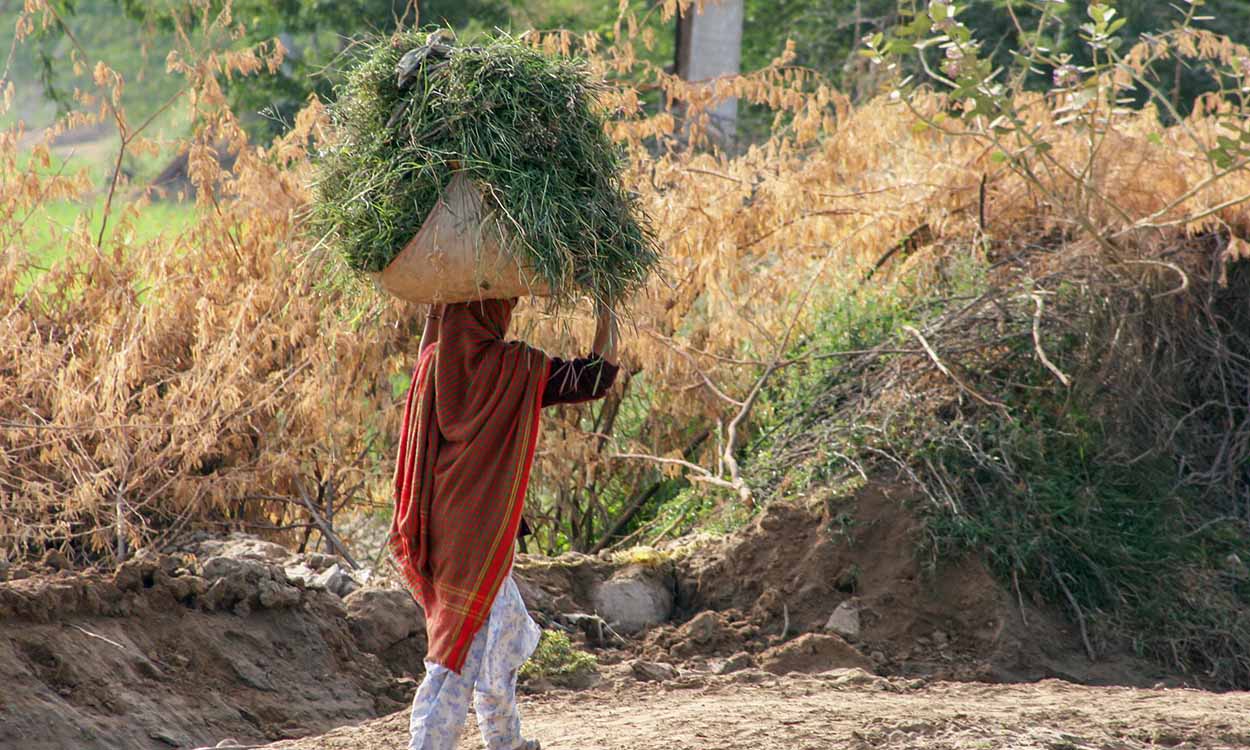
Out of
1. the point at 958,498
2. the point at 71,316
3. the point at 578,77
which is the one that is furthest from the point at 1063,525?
the point at 71,316

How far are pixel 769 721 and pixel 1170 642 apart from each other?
251 cm

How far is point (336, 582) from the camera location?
19.2 feet

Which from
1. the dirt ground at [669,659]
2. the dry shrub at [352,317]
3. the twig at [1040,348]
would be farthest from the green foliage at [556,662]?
the twig at [1040,348]

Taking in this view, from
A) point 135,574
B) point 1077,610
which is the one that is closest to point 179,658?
point 135,574

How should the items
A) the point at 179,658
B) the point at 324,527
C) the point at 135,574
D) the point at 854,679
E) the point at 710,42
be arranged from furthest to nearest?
the point at 710,42 < the point at 324,527 < the point at 854,679 < the point at 135,574 < the point at 179,658

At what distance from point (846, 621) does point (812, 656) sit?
325 mm

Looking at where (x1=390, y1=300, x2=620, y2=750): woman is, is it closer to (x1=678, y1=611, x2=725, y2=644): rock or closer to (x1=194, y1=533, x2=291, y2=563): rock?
(x1=678, y1=611, x2=725, y2=644): rock

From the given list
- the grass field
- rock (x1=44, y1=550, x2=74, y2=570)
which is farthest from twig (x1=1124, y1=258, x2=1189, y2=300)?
rock (x1=44, y1=550, x2=74, y2=570)

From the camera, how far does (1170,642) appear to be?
20.1ft

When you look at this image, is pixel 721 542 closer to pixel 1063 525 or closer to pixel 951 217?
pixel 1063 525

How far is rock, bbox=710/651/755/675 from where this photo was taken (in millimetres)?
5691

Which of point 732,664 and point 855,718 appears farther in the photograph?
point 732,664

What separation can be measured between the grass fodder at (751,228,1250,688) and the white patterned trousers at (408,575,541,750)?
280cm

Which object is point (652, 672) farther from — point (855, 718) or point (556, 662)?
point (855, 718)
